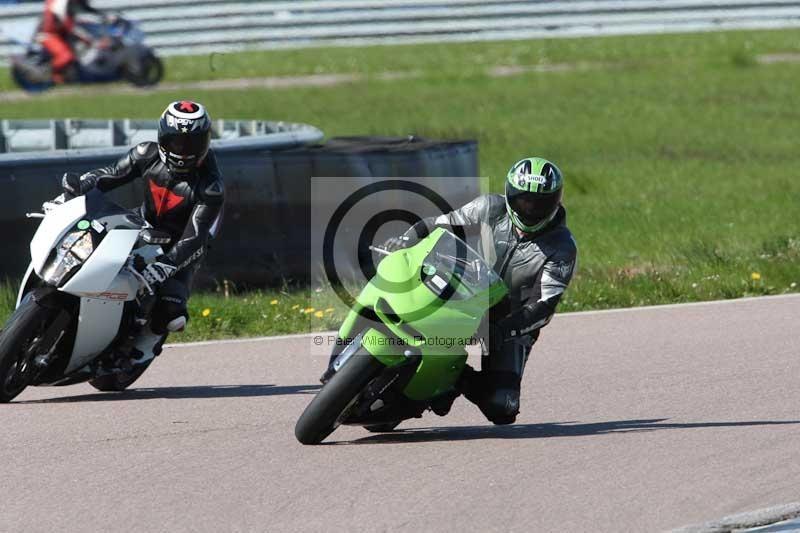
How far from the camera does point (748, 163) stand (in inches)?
722

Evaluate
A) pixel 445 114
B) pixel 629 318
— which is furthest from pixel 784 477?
pixel 445 114

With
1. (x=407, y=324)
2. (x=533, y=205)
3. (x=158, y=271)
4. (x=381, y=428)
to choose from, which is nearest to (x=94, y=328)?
(x=158, y=271)

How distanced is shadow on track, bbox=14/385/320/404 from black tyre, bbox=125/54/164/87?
1989 centimetres

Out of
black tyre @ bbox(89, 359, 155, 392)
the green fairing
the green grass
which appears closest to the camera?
the green fairing

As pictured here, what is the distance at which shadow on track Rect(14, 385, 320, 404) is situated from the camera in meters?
A: 8.10

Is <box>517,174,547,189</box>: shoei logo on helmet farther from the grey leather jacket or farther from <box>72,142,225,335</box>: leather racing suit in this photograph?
<box>72,142,225,335</box>: leather racing suit

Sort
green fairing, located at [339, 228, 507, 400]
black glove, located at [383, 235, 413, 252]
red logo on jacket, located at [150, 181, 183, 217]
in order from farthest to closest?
1. red logo on jacket, located at [150, 181, 183, 217]
2. black glove, located at [383, 235, 413, 252]
3. green fairing, located at [339, 228, 507, 400]

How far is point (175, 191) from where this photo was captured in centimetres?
Answer: 836

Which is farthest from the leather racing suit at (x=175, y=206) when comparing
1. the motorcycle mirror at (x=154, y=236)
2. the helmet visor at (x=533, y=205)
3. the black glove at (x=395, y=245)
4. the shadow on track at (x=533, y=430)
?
the helmet visor at (x=533, y=205)

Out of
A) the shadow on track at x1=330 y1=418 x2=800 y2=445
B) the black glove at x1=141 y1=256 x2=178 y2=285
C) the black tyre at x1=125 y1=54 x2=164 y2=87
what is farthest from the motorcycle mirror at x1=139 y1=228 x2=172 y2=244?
the black tyre at x1=125 y1=54 x2=164 y2=87

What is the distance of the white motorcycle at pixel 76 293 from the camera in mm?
7477

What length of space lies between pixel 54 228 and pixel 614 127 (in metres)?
14.7

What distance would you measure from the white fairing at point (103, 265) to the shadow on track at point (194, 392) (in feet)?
2.54

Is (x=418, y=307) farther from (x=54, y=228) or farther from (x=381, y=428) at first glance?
(x=54, y=228)
